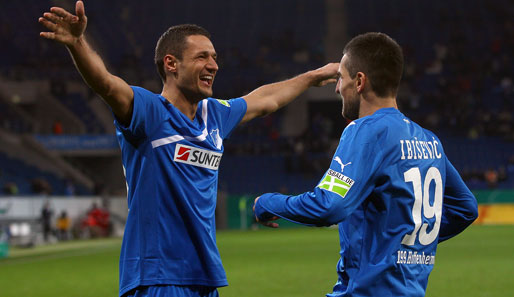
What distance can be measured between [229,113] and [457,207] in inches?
56.7

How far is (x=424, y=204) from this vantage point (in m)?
3.18

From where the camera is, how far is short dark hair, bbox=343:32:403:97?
315cm

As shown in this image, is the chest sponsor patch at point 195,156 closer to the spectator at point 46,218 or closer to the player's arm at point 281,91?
the player's arm at point 281,91

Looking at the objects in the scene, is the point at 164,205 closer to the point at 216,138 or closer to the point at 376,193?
the point at 216,138

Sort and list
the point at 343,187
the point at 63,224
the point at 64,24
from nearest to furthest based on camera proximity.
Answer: the point at 343,187, the point at 64,24, the point at 63,224

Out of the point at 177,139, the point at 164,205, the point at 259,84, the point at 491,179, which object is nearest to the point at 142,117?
the point at 177,139

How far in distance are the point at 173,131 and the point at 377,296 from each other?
4.27ft

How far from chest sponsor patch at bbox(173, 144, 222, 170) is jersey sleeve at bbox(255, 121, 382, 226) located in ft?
2.09

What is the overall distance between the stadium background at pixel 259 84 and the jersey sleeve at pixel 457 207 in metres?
24.4

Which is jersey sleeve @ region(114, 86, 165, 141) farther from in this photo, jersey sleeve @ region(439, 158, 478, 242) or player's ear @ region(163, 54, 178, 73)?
jersey sleeve @ region(439, 158, 478, 242)

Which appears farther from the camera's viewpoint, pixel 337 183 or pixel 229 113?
pixel 229 113

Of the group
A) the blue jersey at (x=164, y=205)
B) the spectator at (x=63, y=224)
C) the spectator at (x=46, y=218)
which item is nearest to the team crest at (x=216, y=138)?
the blue jersey at (x=164, y=205)

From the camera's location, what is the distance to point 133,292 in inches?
136

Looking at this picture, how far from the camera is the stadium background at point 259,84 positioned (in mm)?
32469
